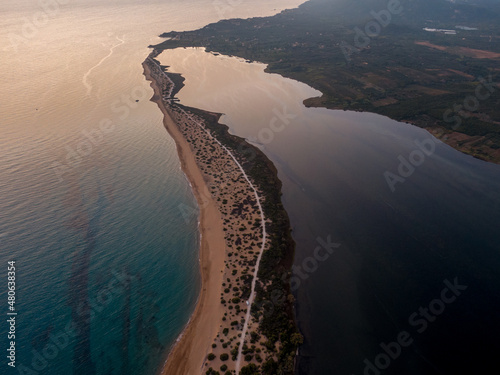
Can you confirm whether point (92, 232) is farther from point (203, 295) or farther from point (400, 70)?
point (400, 70)

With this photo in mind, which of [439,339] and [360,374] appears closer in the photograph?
[360,374]

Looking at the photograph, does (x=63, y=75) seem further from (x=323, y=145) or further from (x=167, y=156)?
(x=323, y=145)

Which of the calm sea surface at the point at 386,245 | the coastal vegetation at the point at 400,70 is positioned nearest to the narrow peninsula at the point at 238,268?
the calm sea surface at the point at 386,245

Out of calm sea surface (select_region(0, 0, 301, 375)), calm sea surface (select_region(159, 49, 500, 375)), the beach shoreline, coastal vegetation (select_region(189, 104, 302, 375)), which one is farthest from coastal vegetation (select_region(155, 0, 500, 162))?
calm sea surface (select_region(0, 0, 301, 375))

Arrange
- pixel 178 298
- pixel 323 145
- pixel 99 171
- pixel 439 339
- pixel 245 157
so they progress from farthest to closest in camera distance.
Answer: pixel 323 145, pixel 245 157, pixel 99 171, pixel 178 298, pixel 439 339

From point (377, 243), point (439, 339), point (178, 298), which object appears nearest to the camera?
point (439, 339)

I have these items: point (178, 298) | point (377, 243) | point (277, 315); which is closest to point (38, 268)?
point (178, 298)

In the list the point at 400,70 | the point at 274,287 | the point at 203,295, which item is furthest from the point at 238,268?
the point at 400,70

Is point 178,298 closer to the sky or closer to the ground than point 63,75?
closer to the ground
